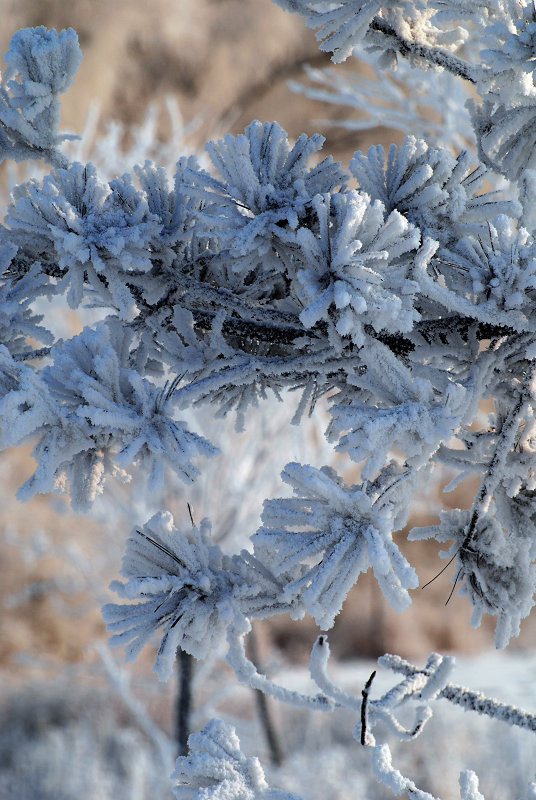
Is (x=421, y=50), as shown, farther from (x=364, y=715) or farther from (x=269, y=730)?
(x=269, y=730)

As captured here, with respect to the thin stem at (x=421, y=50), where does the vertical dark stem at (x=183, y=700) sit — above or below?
below

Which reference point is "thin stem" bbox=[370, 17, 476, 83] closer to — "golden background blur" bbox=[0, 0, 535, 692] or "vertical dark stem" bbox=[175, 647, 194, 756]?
"vertical dark stem" bbox=[175, 647, 194, 756]

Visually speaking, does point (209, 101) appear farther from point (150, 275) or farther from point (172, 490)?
point (150, 275)

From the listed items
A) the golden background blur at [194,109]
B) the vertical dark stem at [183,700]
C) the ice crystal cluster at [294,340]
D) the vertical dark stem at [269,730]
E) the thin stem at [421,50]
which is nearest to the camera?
the ice crystal cluster at [294,340]

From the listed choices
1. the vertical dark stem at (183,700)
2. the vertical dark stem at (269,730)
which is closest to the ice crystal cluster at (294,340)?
the vertical dark stem at (183,700)

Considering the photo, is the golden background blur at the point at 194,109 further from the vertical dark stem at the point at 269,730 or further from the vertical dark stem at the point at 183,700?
the vertical dark stem at the point at 183,700

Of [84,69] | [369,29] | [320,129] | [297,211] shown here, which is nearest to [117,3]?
[84,69]
